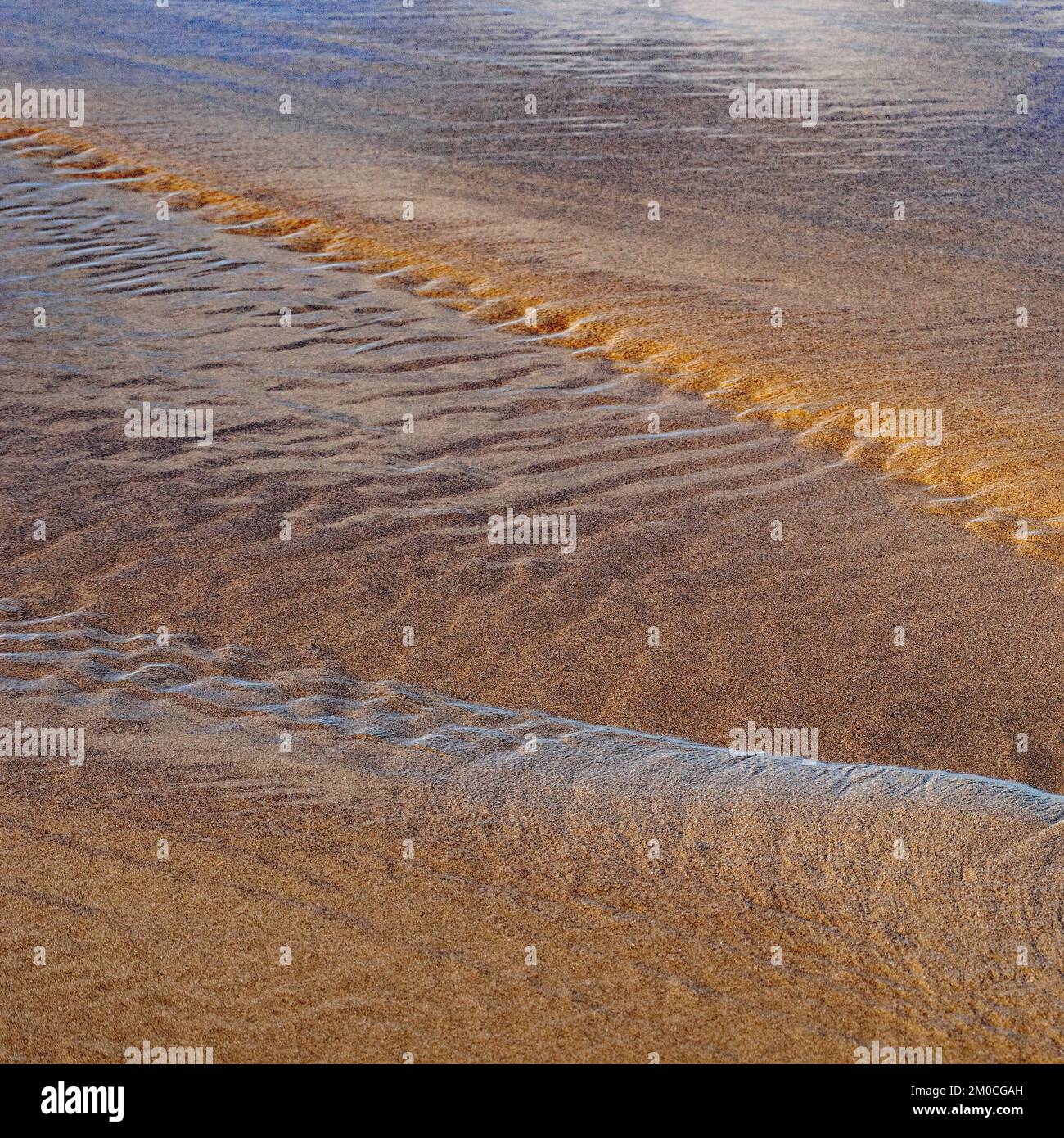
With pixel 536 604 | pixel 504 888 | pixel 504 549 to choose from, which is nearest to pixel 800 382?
pixel 504 549

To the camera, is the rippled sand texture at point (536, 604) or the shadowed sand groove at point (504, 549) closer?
the rippled sand texture at point (536, 604)

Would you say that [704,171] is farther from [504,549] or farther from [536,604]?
[536,604]

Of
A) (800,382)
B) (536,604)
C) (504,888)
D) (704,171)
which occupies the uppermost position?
(704,171)

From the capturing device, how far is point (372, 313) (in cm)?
840

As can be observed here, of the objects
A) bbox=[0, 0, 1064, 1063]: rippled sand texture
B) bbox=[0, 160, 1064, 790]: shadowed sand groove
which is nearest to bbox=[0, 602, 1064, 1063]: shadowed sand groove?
bbox=[0, 0, 1064, 1063]: rippled sand texture

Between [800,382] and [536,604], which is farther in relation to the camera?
[800,382]

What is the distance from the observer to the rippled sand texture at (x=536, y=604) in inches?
136

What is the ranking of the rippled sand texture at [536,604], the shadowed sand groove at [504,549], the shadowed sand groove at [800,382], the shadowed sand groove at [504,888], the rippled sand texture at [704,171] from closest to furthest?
the shadowed sand groove at [504,888] → the rippled sand texture at [536,604] → the shadowed sand groove at [504,549] → the shadowed sand groove at [800,382] → the rippled sand texture at [704,171]

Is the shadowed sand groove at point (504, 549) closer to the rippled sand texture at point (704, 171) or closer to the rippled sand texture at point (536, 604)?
the rippled sand texture at point (536, 604)

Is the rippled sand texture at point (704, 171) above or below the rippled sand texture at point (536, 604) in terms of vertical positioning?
above

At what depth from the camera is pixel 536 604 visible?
5359 millimetres

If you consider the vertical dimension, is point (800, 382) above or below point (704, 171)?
below

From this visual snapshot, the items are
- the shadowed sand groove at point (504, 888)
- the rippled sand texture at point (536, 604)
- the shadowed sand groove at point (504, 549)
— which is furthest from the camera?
the shadowed sand groove at point (504, 549)

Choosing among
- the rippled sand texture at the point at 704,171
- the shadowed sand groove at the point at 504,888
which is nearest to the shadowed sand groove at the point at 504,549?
the shadowed sand groove at the point at 504,888
